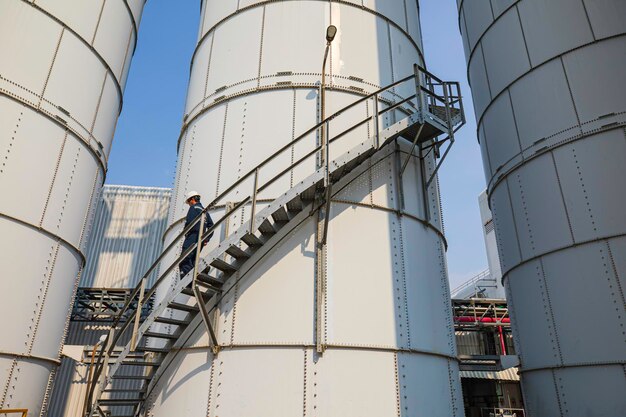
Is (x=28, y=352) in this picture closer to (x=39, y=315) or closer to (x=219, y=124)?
(x=39, y=315)

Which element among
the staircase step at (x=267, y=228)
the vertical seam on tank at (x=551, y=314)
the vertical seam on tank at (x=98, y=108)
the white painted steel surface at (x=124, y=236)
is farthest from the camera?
the white painted steel surface at (x=124, y=236)

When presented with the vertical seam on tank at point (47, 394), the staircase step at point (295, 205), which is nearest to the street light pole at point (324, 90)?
the staircase step at point (295, 205)

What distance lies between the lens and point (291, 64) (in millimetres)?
8852

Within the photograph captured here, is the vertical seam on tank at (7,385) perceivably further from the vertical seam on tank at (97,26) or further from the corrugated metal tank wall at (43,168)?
the vertical seam on tank at (97,26)

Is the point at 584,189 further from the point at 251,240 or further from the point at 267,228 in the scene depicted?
the point at 251,240

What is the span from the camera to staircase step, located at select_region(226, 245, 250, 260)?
6672 millimetres

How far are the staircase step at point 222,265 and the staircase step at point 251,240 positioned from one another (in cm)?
45

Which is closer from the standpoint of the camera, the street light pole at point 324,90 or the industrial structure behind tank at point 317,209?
the industrial structure behind tank at point 317,209

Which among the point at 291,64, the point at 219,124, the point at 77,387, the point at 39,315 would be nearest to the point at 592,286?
the point at 291,64

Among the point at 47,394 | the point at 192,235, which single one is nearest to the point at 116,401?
the point at 47,394

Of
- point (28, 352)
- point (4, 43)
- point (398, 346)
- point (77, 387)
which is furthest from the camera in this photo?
point (77, 387)

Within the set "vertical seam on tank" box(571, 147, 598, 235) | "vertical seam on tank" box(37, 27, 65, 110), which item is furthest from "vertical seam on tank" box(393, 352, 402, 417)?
"vertical seam on tank" box(37, 27, 65, 110)

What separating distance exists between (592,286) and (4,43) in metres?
12.3

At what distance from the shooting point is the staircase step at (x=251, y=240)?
6750 millimetres
